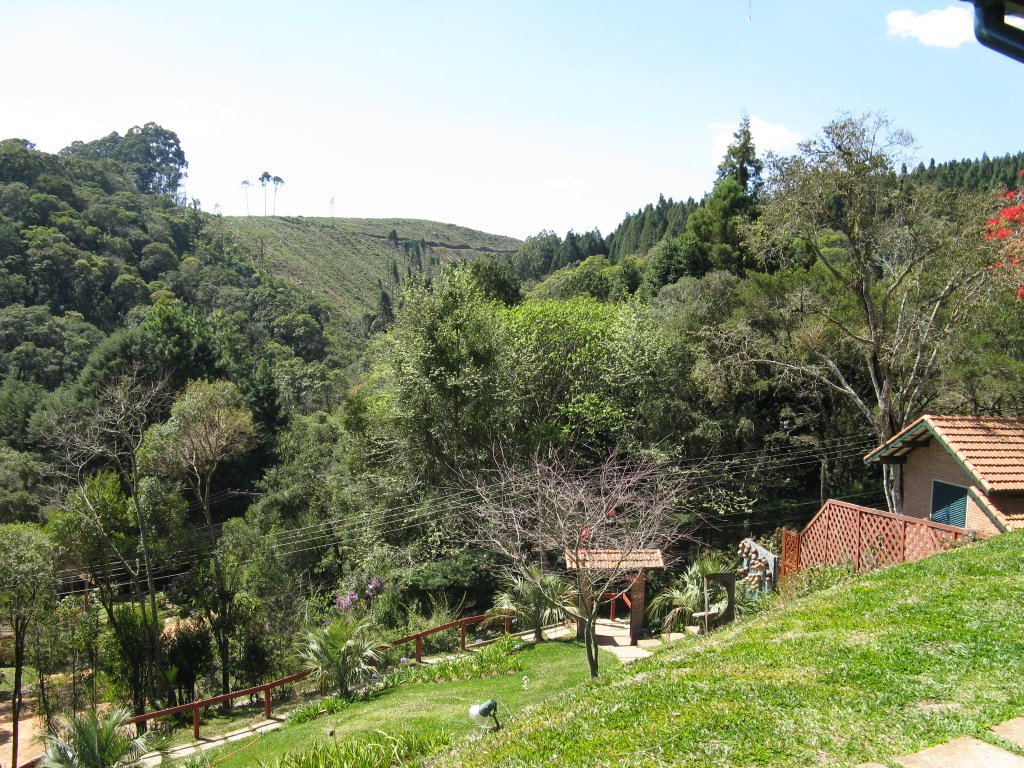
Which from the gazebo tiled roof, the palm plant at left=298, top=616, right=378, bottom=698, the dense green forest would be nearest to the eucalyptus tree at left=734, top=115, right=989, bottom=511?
the dense green forest

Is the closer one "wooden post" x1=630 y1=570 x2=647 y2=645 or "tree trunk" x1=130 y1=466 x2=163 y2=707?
"wooden post" x1=630 y1=570 x2=647 y2=645

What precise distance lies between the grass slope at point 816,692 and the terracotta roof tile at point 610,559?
2611mm

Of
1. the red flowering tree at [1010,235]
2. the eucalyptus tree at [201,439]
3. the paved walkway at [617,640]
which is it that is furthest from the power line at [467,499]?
the red flowering tree at [1010,235]

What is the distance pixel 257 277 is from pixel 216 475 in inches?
1629

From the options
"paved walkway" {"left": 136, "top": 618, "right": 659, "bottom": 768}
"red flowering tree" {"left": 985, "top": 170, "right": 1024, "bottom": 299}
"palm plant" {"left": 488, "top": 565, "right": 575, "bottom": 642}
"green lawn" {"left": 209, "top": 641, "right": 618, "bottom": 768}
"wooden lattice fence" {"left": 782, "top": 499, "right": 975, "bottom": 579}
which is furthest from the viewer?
"palm plant" {"left": 488, "top": 565, "right": 575, "bottom": 642}

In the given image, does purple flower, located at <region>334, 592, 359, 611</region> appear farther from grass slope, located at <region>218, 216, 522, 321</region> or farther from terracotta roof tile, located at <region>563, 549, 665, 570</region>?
grass slope, located at <region>218, 216, 522, 321</region>

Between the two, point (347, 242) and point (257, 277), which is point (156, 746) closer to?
point (257, 277)

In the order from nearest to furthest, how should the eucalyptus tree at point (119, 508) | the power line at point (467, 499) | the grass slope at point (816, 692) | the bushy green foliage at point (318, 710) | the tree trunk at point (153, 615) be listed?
the grass slope at point (816, 692), the bushy green foliage at point (318, 710), the tree trunk at point (153, 615), the eucalyptus tree at point (119, 508), the power line at point (467, 499)

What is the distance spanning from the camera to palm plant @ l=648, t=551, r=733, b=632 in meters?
13.0

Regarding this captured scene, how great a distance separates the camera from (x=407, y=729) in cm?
839

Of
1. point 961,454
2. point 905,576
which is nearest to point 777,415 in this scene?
point 961,454

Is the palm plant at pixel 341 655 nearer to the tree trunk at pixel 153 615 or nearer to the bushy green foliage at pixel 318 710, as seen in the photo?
Result: the bushy green foliage at pixel 318 710

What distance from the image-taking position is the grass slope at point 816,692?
4074 millimetres

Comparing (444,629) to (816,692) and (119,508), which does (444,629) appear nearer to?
(119,508)
